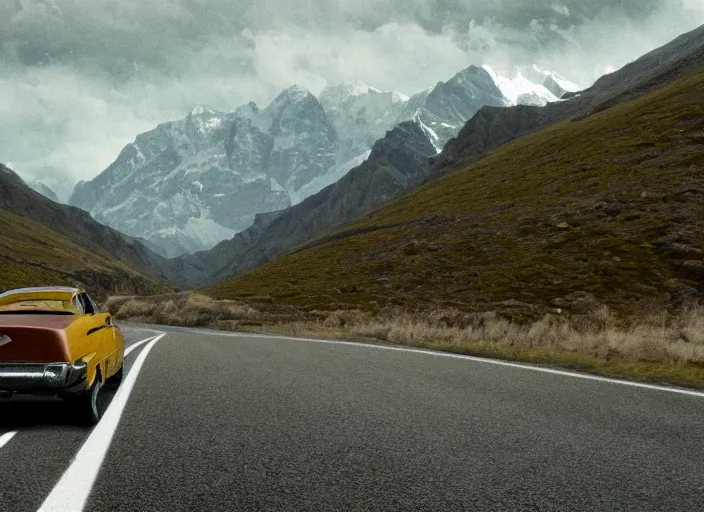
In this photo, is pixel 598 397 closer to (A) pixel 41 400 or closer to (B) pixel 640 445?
(B) pixel 640 445

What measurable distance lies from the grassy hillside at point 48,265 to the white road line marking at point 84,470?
98.0 m

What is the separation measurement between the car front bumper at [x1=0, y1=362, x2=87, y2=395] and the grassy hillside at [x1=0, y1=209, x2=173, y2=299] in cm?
9843

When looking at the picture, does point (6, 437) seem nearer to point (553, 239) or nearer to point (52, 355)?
point (52, 355)

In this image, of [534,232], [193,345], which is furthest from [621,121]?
[193,345]

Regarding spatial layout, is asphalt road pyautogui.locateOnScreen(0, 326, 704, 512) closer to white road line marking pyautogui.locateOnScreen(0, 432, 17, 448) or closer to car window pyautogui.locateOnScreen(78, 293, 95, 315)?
white road line marking pyautogui.locateOnScreen(0, 432, 17, 448)

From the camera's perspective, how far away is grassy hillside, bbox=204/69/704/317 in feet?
108

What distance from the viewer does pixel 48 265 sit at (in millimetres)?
132250

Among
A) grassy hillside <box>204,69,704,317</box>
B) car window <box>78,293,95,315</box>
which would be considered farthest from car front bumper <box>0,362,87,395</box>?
grassy hillside <box>204,69,704,317</box>

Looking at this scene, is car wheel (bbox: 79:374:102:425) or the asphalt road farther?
car wheel (bbox: 79:374:102:425)

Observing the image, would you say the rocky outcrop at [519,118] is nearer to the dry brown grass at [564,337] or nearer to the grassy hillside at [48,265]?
the grassy hillside at [48,265]

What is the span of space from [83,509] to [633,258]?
3643cm

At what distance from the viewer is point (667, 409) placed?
7.22 m

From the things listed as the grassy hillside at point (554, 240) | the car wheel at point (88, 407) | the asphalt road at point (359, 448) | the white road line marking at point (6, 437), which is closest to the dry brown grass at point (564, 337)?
the asphalt road at point (359, 448)

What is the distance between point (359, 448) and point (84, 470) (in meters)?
2.37
